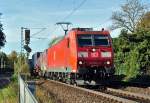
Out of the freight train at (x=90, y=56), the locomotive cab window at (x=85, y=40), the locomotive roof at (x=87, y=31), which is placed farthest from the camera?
the locomotive roof at (x=87, y=31)

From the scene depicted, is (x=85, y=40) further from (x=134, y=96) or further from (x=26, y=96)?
(x=26, y=96)

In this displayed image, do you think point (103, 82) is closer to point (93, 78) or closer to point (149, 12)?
point (93, 78)

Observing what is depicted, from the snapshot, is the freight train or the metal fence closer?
the metal fence

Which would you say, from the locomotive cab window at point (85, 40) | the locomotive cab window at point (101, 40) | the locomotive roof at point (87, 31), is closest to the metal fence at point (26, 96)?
the locomotive cab window at point (85, 40)

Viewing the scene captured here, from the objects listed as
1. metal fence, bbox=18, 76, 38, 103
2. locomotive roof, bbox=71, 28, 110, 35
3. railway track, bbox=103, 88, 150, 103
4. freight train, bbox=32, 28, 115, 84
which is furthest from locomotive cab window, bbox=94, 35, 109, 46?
metal fence, bbox=18, 76, 38, 103

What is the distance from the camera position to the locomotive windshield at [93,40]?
28234 millimetres

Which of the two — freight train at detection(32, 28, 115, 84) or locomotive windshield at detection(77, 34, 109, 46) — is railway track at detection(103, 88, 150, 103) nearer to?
freight train at detection(32, 28, 115, 84)

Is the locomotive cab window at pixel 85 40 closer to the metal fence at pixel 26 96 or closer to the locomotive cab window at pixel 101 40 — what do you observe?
the locomotive cab window at pixel 101 40

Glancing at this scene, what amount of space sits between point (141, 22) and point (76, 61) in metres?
54.2

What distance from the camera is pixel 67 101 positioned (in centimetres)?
2034

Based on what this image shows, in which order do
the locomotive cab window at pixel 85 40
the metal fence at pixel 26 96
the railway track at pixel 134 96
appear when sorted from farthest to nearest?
the locomotive cab window at pixel 85 40
the railway track at pixel 134 96
the metal fence at pixel 26 96

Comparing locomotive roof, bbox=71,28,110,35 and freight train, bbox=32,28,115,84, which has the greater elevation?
locomotive roof, bbox=71,28,110,35

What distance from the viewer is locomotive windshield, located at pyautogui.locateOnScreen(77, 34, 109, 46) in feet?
92.6

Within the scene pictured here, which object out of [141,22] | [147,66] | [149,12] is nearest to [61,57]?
[147,66]
